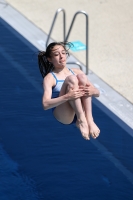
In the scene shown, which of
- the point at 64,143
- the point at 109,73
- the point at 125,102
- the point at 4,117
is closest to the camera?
the point at 64,143

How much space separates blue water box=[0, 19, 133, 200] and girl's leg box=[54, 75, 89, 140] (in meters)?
1.36

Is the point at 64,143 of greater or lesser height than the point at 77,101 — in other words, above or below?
below

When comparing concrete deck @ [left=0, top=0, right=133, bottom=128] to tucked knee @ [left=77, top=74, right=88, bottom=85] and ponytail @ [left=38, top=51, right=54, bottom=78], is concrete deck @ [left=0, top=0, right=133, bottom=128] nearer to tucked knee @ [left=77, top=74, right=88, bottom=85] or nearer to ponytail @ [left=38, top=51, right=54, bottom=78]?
ponytail @ [left=38, top=51, right=54, bottom=78]

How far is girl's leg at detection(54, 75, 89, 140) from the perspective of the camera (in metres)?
6.17

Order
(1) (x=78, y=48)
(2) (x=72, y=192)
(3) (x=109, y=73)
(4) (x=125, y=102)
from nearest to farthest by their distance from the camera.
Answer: (2) (x=72, y=192)
(4) (x=125, y=102)
(3) (x=109, y=73)
(1) (x=78, y=48)

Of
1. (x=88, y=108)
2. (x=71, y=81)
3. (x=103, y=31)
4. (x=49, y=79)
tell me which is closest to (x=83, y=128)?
(x=88, y=108)

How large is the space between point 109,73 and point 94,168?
2.95 m

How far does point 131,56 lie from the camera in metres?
11.0

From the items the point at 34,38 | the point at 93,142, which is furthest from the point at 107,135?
the point at 34,38

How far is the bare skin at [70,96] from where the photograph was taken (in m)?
6.10

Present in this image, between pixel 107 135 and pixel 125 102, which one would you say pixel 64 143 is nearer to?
pixel 107 135

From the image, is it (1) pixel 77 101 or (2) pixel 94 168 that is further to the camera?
(2) pixel 94 168

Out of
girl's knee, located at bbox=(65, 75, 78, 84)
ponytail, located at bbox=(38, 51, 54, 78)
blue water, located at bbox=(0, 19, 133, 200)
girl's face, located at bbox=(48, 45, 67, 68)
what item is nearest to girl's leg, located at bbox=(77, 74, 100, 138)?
girl's knee, located at bbox=(65, 75, 78, 84)

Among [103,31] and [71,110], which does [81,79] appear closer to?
[71,110]
